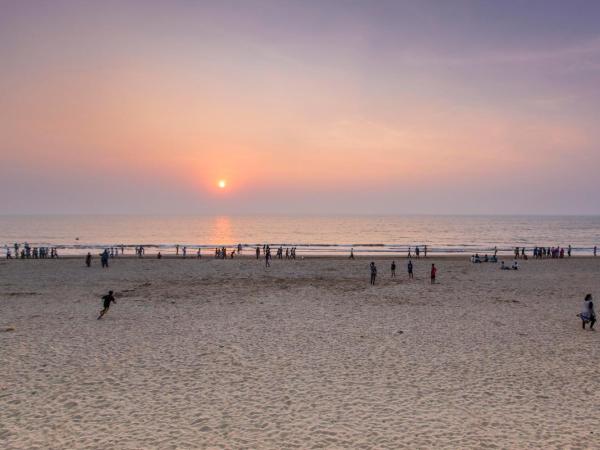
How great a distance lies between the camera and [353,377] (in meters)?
12.0

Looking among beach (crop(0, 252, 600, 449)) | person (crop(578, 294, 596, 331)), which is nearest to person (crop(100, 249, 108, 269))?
beach (crop(0, 252, 600, 449))

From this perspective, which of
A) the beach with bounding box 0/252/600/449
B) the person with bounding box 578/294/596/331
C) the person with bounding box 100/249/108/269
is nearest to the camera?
the beach with bounding box 0/252/600/449

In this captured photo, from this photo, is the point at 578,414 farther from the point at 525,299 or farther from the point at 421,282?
the point at 421,282

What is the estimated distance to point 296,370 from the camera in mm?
12523

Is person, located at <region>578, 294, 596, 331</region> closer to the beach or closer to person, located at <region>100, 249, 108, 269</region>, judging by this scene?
the beach

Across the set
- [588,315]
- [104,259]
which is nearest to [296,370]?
[588,315]

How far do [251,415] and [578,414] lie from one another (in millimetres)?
6934

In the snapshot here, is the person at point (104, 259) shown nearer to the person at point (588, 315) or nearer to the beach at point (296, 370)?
the beach at point (296, 370)

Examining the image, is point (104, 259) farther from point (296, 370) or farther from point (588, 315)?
point (588, 315)

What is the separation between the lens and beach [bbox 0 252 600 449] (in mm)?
8820

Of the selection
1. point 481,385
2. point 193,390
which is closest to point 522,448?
point 481,385

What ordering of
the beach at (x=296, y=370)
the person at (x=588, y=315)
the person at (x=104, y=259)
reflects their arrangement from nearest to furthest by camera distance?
the beach at (x=296, y=370)
the person at (x=588, y=315)
the person at (x=104, y=259)

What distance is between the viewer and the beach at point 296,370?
882 cm

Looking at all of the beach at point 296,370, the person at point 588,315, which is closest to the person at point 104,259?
→ the beach at point 296,370
